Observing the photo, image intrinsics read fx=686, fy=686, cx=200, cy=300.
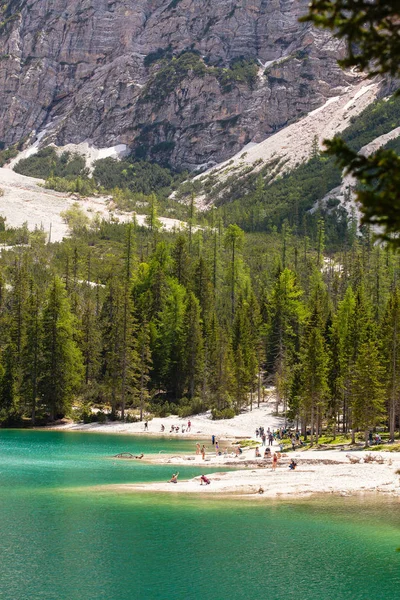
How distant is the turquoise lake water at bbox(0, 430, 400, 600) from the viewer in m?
23.6

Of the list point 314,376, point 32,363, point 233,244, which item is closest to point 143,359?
point 32,363

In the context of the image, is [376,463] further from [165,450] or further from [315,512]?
[165,450]

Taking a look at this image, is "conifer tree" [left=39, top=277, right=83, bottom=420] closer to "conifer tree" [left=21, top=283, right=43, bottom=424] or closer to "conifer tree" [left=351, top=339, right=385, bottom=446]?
"conifer tree" [left=21, top=283, right=43, bottom=424]

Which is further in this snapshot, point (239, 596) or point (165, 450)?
point (165, 450)

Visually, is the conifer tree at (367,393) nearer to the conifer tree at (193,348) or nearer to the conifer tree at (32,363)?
the conifer tree at (193,348)

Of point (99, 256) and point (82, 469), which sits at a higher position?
point (99, 256)

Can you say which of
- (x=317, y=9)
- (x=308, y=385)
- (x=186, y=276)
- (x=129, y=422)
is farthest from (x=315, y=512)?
(x=186, y=276)

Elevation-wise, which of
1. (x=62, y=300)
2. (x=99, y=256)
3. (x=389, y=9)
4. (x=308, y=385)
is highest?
(x=99, y=256)

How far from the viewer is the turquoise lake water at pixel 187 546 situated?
2359cm

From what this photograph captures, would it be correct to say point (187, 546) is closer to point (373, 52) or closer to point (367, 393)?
point (373, 52)

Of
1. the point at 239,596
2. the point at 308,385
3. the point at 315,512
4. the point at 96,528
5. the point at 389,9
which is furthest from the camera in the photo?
the point at 308,385

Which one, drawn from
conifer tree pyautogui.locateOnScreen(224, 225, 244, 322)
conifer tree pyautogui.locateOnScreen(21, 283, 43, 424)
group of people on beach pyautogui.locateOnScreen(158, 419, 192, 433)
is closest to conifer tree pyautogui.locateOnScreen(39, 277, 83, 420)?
conifer tree pyautogui.locateOnScreen(21, 283, 43, 424)

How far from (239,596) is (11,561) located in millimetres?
8881

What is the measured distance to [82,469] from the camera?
156ft
